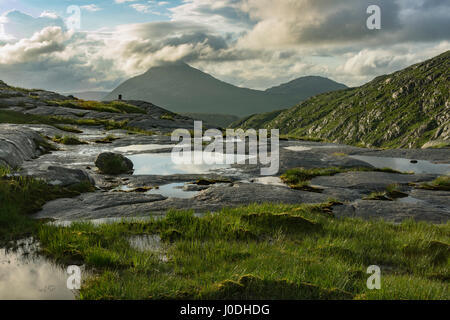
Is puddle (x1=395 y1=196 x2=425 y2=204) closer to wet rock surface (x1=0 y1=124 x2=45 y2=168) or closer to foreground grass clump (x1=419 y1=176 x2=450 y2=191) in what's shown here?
foreground grass clump (x1=419 y1=176 x2=450 y2=191)

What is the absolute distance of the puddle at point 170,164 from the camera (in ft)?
52.2

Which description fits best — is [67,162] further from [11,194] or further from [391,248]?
[391,248]

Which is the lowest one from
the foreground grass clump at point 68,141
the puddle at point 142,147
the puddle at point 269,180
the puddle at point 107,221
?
the puddle at point 107,221

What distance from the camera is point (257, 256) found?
6.28 meters

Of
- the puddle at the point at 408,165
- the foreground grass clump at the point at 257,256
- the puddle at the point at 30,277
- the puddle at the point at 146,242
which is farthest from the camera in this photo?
the puddle at the point at 408,165

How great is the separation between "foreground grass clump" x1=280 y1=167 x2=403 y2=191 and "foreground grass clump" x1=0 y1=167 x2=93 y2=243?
7747 millimetres

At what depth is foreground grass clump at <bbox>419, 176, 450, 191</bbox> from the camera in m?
13.2

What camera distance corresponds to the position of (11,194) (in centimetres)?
919

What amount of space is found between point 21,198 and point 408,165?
18.5 meters

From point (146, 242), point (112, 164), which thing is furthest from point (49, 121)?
point (146, 242)

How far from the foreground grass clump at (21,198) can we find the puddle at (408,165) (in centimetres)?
1513

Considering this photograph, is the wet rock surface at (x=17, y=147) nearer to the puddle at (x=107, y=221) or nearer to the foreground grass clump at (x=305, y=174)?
the puddle at (x=107, y=221)

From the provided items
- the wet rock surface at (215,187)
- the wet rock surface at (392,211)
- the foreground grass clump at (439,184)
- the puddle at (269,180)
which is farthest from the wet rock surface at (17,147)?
the foreground grass clump at (439,184)
